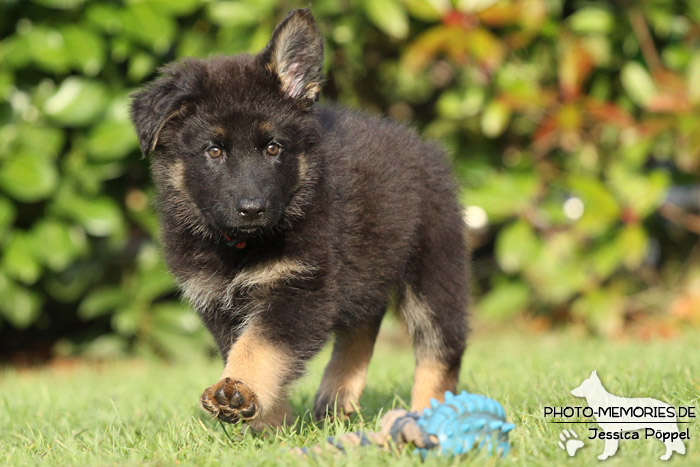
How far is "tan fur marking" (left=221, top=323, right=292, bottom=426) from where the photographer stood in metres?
3.30

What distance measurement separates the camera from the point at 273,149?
12.1 feet

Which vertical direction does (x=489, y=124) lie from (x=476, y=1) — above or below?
below

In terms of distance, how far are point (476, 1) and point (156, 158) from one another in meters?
3.27

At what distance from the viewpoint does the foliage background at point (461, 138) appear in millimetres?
6098

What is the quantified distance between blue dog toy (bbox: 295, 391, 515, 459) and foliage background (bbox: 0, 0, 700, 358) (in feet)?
11.0

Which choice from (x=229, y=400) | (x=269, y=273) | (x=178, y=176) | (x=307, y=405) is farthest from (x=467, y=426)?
(x=307, y=405)

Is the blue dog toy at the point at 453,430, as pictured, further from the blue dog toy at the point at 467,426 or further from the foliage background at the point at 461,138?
the foliage background at the point at 461,138

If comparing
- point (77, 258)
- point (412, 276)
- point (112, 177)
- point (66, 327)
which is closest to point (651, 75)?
point (412, 276)

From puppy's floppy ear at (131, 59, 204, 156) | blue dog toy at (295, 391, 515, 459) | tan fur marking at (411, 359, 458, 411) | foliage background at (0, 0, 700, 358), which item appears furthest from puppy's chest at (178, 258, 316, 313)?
foliage background at (0, 0, 700, 358)

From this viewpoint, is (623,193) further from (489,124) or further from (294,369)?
(294,369)

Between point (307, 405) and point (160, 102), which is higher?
point (160, 102)

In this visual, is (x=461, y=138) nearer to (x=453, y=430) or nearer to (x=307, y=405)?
(x=307, y=405)

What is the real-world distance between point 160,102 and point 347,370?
1.58 m

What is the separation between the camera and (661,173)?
6.50 m
